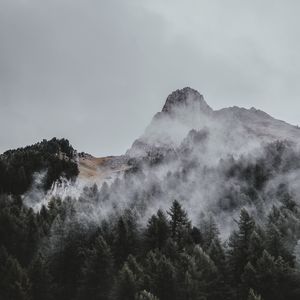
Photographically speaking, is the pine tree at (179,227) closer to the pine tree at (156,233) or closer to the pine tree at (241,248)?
the pine tree at (156,233)

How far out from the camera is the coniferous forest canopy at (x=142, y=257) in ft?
179

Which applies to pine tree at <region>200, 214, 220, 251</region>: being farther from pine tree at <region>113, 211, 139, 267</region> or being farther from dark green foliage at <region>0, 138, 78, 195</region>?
dark green foliage at <region>0, 138, 78, 195</region>

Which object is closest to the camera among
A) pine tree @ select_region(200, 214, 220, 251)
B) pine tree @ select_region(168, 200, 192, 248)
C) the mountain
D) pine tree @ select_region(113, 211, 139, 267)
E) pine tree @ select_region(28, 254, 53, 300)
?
the mountain

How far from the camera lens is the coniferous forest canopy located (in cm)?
5456

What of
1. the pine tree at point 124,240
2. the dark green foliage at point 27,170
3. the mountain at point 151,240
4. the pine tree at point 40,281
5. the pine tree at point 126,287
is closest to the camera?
the pine tree at point 126,287

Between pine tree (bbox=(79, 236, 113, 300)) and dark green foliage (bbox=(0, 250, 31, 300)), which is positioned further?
pine tree (bbox=(79, 236, 113, 300))

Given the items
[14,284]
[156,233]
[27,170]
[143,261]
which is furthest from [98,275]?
[27,170]

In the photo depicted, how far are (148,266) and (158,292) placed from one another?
543 centimetres

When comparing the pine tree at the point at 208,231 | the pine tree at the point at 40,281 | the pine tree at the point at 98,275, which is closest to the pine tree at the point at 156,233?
the pine tree at the point at 208,231

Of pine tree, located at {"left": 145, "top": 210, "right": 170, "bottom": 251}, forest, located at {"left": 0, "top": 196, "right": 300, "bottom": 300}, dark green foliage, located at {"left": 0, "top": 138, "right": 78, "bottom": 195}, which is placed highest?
dark green foliage, located at {"left": 0, "top": 138, "right": 78, "bottom": 195}

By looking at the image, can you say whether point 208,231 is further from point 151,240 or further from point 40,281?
point 40,281

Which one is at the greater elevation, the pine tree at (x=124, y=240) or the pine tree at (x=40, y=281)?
the pine tree at (x=124, y=240)

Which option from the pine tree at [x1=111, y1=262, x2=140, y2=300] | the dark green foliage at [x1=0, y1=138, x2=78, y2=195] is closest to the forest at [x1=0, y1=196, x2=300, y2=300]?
the pine tree at [x1=111, y1=262, x2=140, y2=300]

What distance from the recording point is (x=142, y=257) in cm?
6969
